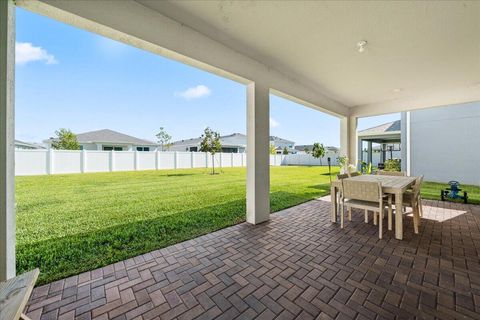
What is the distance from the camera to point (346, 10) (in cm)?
241

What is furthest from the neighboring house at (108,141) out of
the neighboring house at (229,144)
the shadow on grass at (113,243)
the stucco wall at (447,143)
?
the stucco wall at (447,143)

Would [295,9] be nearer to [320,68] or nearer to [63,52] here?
[320,68]

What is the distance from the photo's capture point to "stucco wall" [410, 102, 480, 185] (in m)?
7.57

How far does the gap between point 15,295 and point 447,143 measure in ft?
39.8

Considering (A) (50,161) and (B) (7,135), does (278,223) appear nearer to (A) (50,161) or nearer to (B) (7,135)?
(B) (7,135)

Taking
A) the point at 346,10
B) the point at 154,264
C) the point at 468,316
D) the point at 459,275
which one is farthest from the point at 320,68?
the point at 154,264

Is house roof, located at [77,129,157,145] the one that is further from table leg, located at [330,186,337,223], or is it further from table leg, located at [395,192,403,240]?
table leg, located at [395,192,403,240]

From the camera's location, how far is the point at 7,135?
1.72 meters

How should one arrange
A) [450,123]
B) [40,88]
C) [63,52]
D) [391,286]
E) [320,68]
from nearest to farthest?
[391,286] < [320,68] < [450,123] < [63,52] < [40,88]

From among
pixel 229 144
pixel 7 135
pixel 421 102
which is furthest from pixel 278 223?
pixel 229 144

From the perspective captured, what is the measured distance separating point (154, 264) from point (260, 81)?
136 inches

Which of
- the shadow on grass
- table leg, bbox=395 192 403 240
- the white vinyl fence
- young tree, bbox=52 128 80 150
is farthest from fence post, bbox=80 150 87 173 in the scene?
table leg, bbox=395 192 403 240

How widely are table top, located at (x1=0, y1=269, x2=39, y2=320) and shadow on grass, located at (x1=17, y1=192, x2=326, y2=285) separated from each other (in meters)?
1.23

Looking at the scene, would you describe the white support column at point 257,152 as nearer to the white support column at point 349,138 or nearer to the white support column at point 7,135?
the white support column at point 7,135
